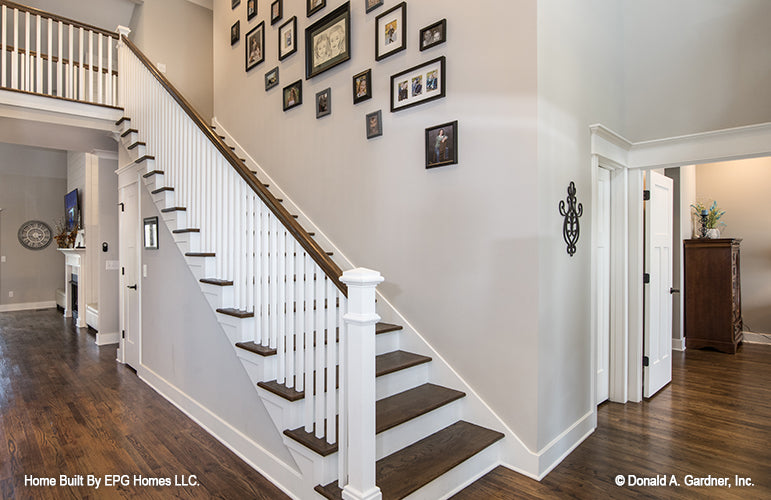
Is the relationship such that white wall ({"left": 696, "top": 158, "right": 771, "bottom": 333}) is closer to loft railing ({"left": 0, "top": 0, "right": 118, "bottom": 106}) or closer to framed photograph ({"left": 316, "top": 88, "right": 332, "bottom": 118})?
framed photograph ({"left": 316, "top": 88, "right": 332, "bottom": 118})

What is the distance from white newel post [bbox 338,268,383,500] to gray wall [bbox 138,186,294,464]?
0.59 metres

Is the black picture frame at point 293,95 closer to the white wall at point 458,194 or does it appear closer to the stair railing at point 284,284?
the white wall at point 458,194

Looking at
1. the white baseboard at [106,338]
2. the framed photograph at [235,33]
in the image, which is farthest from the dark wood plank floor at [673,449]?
the white baseboard at [106,338]

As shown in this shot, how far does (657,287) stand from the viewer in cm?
369

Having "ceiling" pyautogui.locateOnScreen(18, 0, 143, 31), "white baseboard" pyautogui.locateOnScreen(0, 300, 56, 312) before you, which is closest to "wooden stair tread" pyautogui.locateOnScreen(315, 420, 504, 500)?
"ceiling" pyautogui.locateOnScreen(18, 0, 143, 31)

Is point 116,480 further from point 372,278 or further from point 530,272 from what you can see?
point 530,272

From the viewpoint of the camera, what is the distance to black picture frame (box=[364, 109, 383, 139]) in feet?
10.1

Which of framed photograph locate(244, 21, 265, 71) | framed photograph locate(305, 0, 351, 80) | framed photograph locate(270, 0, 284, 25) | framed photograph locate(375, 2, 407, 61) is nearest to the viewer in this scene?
framed photograph locate(375, 2, 407, 61)

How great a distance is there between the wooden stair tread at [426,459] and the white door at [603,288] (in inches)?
58.5

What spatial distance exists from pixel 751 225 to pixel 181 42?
8.04 meters

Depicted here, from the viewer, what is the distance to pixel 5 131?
14.3 feet

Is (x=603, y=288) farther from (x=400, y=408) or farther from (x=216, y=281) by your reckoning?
(x=216, y=281)

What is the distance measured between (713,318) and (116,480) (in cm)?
621

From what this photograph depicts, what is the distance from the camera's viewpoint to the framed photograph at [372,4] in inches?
121
